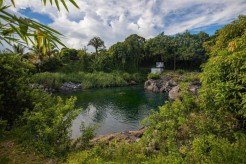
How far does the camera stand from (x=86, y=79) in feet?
123

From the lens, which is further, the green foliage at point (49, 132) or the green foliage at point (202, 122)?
the green foliage at point (49, 132)

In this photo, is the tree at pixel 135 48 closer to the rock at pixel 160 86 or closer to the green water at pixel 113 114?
the rock at pixel 160 86

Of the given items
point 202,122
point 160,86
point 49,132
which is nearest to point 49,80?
point 160,86

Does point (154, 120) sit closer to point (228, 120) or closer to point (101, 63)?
point (228, 120)

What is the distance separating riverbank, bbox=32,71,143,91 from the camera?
31.8m

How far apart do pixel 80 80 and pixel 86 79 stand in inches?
42.6

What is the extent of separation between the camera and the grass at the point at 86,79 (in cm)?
3189

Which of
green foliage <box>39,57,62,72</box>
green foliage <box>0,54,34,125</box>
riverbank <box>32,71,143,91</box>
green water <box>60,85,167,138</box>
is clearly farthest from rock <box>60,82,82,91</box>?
green foliage <box>0,54,34,125</box>

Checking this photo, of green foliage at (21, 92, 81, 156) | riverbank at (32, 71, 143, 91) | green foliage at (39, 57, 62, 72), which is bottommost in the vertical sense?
green foliage at (21, 92, 81, 156)

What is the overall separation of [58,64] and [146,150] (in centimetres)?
3629

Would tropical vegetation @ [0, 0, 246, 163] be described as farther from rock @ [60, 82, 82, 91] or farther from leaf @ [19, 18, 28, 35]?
rock @ [60, 82, 82, 91]

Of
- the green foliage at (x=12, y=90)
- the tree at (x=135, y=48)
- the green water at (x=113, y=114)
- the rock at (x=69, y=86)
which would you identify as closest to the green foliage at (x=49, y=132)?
the green foliage at (x=12, y=90)

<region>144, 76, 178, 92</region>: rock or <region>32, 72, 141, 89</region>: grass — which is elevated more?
<region>32, 72, 141, 89</region>: grass

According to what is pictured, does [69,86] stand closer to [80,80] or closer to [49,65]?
[80,80]
